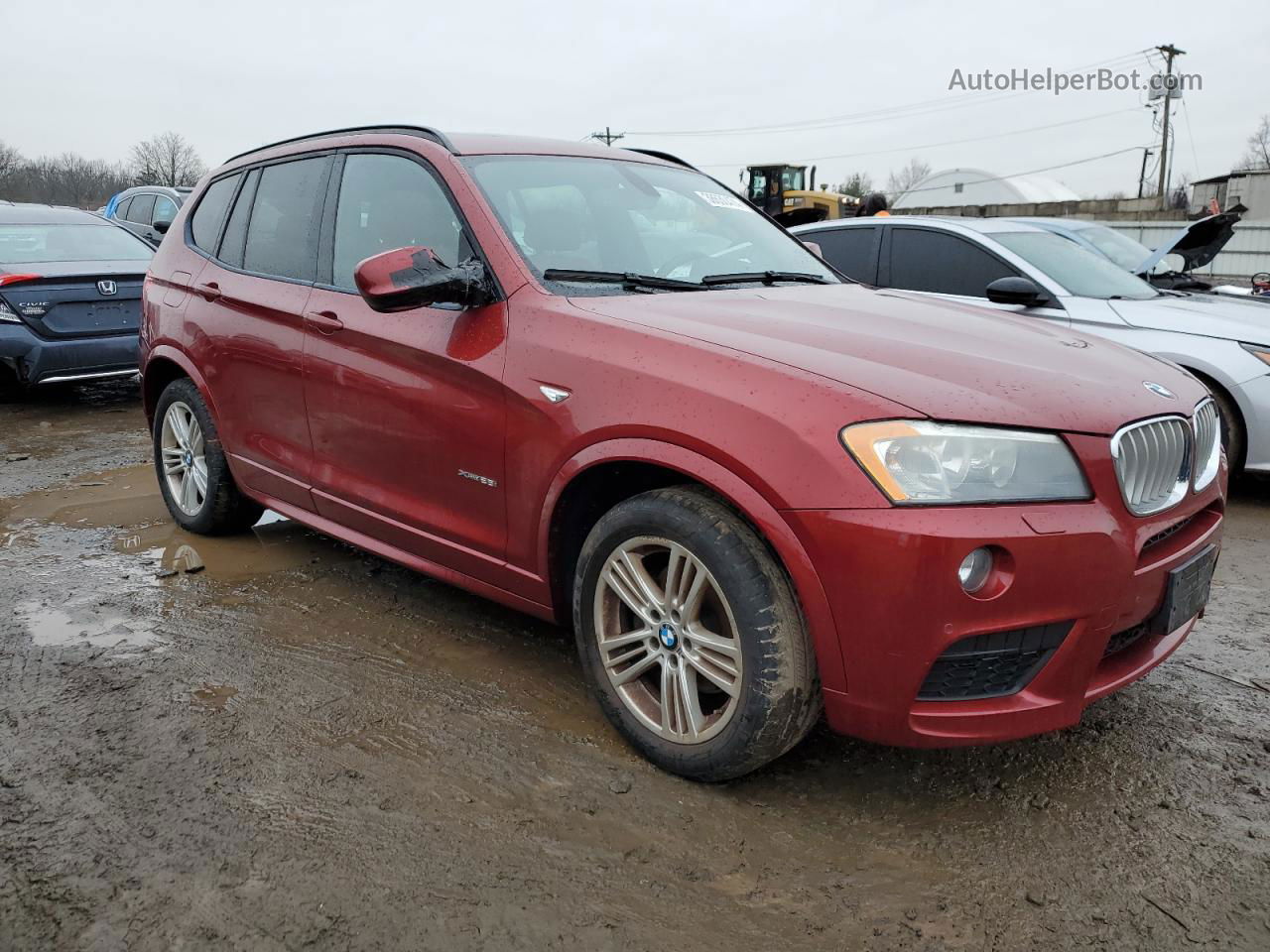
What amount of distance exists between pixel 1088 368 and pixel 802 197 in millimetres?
24331

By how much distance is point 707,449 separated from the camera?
238cm

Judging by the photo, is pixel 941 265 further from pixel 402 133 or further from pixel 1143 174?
pixel 1143 174

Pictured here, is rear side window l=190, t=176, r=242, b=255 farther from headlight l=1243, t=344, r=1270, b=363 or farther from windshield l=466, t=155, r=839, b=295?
headlight l=1243, t=344, r=1270, b=363

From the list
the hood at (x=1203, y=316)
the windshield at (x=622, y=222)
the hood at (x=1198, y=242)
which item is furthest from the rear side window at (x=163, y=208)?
the hood at (x=1203, y=316)

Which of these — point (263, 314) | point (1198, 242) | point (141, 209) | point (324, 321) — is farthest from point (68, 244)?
point (1198, 242)

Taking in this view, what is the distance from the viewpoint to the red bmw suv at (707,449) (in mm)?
2191

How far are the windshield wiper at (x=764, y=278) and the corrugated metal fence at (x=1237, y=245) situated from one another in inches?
846

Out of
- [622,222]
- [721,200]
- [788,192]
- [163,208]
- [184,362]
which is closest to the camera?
[622,222]

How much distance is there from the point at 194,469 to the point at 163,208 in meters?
13.4

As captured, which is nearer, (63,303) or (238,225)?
(238,225)

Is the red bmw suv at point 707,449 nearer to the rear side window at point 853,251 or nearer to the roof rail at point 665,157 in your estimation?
the roof rail at point 665,157

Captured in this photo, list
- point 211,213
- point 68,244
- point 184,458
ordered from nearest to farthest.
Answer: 1. point 211,213
2. point 184,458
3. point 68,244

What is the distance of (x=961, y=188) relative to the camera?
171 ft

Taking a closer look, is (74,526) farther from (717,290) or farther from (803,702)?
(803,702)
